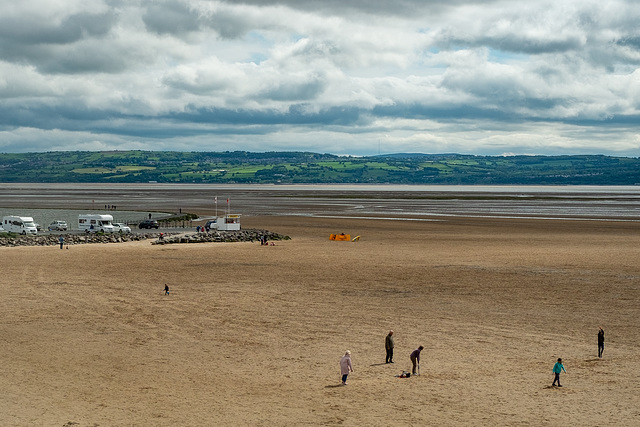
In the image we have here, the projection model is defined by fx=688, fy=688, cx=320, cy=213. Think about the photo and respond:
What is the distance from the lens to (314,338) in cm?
3131

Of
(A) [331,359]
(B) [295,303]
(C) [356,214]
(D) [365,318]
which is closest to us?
(A) [331,359]

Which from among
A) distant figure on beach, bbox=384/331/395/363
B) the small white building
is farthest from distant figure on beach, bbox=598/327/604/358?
the small white building

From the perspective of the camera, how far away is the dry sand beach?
2234 cm

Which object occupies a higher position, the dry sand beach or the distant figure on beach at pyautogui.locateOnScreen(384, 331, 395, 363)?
the distant figure on beach at pyautogui.locateOnScreen(384, 331, 395, 363)

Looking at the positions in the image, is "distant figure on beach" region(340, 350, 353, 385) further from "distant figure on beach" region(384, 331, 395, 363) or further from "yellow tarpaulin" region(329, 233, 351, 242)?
"yellow tarpaulin" region(329, 233, 351, 242)

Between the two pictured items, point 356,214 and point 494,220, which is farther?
point 356,214

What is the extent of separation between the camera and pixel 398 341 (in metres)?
30.8

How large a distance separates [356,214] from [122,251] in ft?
200

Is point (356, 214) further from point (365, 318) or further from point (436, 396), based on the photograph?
point (436, 396)

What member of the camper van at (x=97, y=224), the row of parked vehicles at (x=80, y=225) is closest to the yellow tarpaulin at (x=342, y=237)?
the row of parked vehicles at (x=80, y=225)

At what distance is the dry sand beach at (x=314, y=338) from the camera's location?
73.3 ft

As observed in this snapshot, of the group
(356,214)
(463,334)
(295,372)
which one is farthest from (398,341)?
(356,214)

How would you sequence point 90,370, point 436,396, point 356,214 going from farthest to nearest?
point 356,214, point 90,370, point 436,396

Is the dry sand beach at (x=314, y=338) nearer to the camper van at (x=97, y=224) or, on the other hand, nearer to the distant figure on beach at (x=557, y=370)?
the distant figure on beach at (x=557, y=370)
